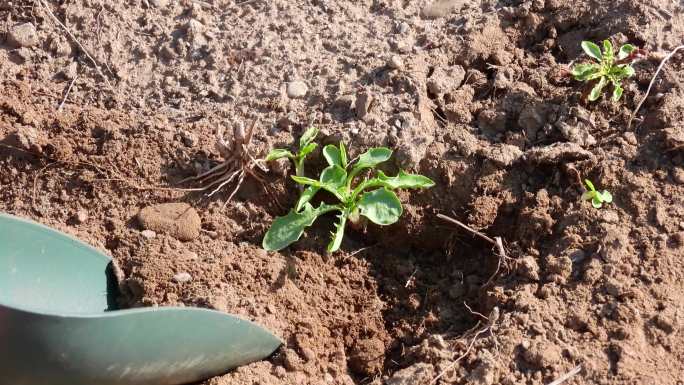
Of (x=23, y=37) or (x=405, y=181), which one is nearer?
(x=405, y=181)

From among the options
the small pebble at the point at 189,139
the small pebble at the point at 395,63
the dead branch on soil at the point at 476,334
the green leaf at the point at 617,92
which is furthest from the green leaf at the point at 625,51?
the small pebble at the point at 189,139

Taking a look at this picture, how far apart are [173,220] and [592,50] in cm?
139

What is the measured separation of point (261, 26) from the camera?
293cm

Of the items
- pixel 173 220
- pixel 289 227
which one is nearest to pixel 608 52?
pixel 289 227

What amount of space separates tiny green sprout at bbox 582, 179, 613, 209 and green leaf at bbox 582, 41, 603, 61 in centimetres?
42

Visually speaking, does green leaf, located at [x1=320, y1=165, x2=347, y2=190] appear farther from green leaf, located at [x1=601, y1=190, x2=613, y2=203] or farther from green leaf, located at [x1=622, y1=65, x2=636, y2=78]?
green leaf, located at [x1=622, y1=65, x2=636, y2=78]

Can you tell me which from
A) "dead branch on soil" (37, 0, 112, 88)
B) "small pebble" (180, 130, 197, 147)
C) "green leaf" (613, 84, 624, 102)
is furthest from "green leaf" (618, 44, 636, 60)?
"dead branch on soil" (37, 0, 112, 88)

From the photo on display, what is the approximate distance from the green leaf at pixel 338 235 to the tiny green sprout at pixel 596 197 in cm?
71

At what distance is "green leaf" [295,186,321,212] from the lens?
258 centimetres

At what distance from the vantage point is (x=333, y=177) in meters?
2.60

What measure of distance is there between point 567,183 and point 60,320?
1.50 metres

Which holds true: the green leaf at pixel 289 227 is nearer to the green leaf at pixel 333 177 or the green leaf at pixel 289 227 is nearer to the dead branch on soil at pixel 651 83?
Result: the green leaf at pixel 333 177

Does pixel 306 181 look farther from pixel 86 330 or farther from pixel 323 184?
pixel 86 330

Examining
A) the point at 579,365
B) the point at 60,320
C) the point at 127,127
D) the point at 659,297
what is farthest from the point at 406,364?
the point at 127,127
